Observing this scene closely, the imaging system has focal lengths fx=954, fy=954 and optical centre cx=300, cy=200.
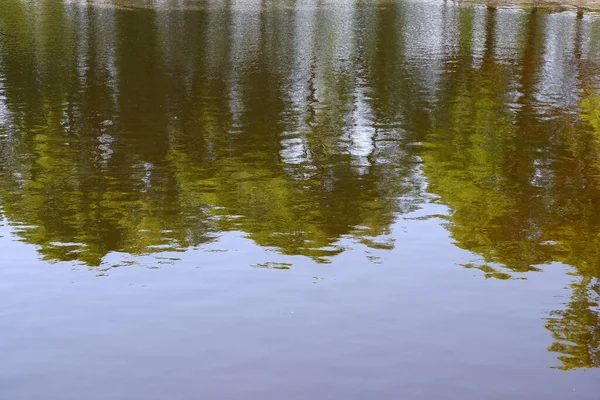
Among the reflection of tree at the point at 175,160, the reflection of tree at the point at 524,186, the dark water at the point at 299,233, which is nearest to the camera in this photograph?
the dark water at the point at 299,233

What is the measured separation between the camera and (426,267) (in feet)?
58.9

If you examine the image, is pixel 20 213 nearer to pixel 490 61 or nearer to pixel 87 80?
pixel 87 80

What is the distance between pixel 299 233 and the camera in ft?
65.3

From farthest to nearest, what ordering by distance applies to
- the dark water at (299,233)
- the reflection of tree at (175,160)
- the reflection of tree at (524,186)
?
1. the reflection of tree at (175,160)
2. the reflection of tree at (524,186)
3. the dark water at (299,233)

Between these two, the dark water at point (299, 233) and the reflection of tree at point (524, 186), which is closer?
the dark water at point (299, 233)

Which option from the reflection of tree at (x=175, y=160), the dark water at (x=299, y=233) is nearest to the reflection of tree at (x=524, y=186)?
the dark water at (x=299, y=233)

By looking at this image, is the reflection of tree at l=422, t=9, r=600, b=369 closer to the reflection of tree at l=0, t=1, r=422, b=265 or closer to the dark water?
the dark water

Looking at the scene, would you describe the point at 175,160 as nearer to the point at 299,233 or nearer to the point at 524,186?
the point at 299,233

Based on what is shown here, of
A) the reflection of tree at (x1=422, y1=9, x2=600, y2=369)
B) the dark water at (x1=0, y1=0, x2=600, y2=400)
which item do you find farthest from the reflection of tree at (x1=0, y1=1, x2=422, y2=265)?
the reflection of tree at (x1=422, y1=9, x2=600, y2=369)

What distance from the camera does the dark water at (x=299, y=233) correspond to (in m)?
13.7

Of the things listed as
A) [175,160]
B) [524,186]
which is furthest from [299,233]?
[175,160]

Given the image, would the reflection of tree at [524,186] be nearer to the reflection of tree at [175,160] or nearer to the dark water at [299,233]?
the dark water at [299,233]

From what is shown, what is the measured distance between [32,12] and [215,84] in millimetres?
37167

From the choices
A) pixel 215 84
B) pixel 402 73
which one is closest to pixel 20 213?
pixel 215 84
